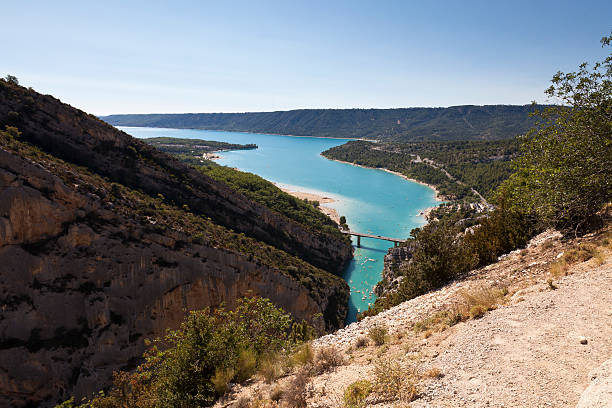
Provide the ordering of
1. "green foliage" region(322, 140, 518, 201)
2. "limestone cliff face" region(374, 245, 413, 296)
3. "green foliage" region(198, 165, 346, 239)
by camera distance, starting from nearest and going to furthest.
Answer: "limestone cliff face" region(374, 245, 413, 296) < "green foliage" region(198, 165, 346, 239) < "green foliage" region(322, 140, 518, 201)

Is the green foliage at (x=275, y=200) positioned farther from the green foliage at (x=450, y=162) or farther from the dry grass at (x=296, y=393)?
the dry grass at (x=296, y=393)

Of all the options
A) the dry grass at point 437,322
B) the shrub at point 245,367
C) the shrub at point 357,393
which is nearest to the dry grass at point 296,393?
the shrub at point 357,393

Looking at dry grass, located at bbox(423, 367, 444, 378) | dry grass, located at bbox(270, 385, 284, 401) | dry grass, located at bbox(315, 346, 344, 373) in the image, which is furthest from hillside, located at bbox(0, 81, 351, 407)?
dry grass, located at bbox(423, 367, 444, 378)

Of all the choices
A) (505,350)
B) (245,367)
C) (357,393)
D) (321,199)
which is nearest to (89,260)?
(245,367)

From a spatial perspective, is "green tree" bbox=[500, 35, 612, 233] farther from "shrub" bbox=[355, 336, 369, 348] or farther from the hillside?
the hillside

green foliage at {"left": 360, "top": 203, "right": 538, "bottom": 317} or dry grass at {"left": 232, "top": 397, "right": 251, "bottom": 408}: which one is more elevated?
green foliage at {"left": 360, "top": 203, "right": 538, "bottom": 317}

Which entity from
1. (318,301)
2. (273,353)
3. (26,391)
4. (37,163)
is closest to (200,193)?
(37,163)
